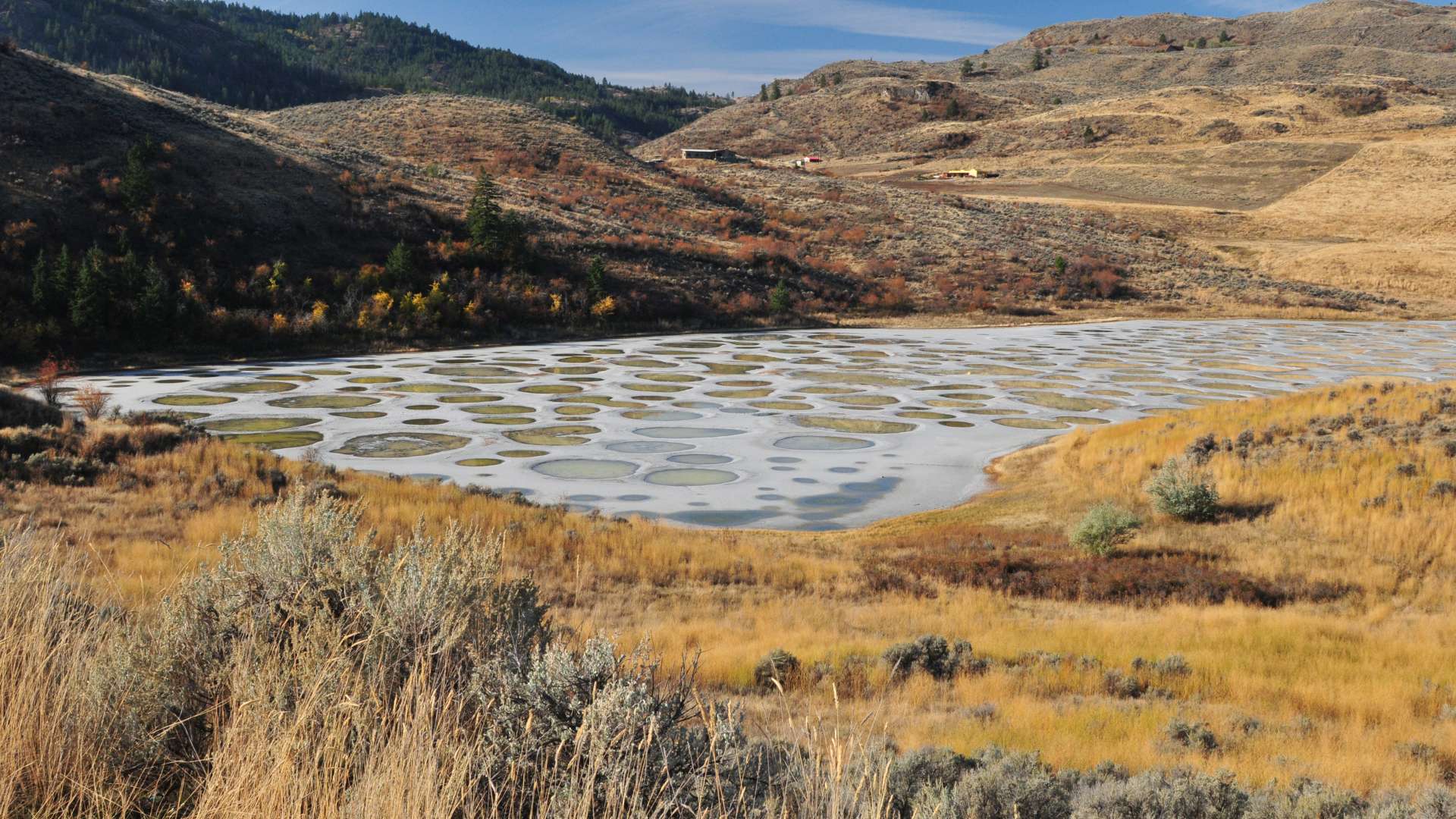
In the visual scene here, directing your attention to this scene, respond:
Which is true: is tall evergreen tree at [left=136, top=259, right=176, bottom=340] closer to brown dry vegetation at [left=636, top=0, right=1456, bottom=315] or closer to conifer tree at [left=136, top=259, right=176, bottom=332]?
conifer tree at [left=136, top=259, right=176, bottom=332]

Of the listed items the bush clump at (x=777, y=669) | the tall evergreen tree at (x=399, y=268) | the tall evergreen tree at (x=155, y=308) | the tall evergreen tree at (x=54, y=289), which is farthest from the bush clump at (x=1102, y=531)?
the tall evergreen tree at (x=399, y=268)

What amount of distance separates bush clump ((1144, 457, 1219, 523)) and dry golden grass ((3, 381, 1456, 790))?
0.25m

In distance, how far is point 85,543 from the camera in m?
9.27

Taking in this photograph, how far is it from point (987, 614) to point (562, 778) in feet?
23.0

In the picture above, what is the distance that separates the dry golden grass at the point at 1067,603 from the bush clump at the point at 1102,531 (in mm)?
356

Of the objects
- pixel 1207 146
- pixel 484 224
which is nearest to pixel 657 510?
pixel 484 224

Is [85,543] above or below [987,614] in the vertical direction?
above

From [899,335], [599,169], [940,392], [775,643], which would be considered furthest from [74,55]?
[775,643]

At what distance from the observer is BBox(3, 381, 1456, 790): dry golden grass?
19.7ft

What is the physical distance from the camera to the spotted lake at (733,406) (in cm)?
1594

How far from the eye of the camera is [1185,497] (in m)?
13.6

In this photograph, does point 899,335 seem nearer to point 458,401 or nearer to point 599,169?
point 458,401

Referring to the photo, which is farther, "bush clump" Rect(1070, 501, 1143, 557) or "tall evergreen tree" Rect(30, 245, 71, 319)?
"tall evergreen tree" Rect(30, 245, 71, 319)

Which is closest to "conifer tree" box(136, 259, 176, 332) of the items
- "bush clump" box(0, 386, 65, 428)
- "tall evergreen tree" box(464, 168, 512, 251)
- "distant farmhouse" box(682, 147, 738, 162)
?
"bush clump" box(0, 386, 65, 428)
